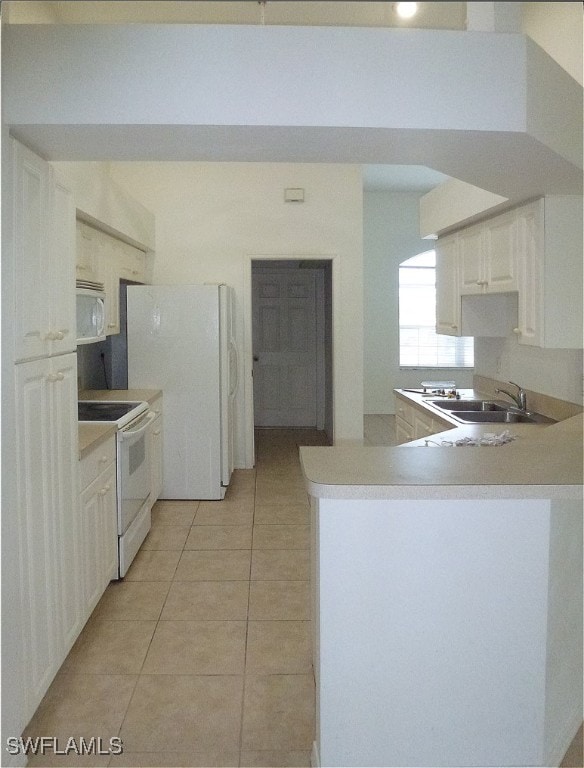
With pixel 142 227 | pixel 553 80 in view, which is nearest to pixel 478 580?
pixel 553 80

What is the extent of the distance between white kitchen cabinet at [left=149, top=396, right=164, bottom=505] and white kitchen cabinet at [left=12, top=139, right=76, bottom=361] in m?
2.05

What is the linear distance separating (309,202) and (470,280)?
2.58 meters

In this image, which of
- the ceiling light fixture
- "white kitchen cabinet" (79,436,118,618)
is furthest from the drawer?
the ceiling light fixture

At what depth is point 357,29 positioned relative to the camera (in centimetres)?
A: 214

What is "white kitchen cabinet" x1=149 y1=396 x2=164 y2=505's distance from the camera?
490 centimetres

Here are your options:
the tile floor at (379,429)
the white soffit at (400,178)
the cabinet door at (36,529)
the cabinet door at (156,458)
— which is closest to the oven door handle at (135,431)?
the cabinet door at (156,458)

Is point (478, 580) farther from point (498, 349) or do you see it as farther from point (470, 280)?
point (498, 349)

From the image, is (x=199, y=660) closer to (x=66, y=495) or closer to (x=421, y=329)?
(x=66, y=495)

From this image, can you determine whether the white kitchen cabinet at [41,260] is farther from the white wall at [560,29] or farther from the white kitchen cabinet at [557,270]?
the white wall at [560,29]

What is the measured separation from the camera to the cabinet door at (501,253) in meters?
3.54

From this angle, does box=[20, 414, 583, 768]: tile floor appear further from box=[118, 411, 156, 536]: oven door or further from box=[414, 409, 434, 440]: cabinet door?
box=[414, 409, 434, 440]: cabinet door

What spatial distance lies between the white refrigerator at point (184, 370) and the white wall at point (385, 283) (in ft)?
13.7

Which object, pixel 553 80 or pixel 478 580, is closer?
pixel 478 580

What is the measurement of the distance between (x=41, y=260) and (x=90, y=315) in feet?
5.49
